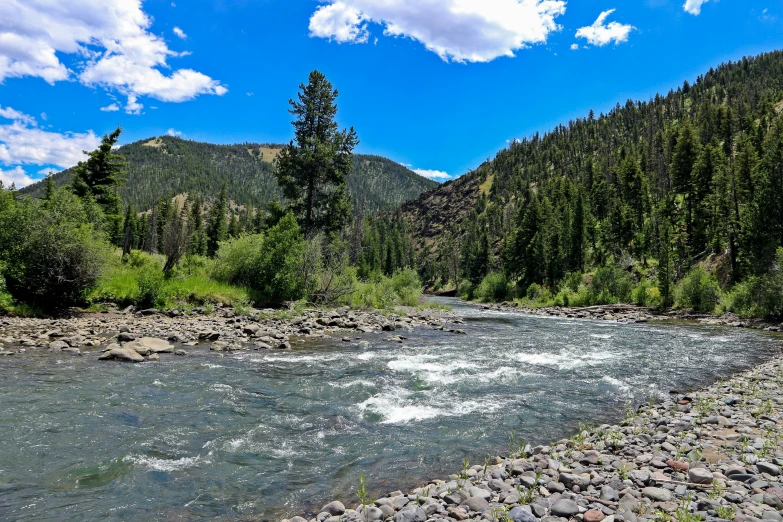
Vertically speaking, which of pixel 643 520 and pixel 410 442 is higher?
pixel 643 520

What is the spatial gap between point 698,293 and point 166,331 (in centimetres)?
4386

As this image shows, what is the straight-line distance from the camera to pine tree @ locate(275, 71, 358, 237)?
3297 centimetres

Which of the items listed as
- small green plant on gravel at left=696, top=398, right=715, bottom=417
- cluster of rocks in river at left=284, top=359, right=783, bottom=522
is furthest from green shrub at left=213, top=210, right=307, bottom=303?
small green plant on gravel at left=696, top=398, right=715, bottom=417

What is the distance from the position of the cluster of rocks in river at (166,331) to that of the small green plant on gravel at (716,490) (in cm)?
1351

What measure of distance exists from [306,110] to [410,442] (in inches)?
1238

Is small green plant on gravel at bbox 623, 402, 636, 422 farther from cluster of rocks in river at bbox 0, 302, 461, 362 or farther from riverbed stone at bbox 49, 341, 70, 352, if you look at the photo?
riverbed stone at bbox 49, 341, 70, 352

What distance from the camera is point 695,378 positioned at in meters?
13.1

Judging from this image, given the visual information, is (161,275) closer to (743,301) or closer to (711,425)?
(711,425)

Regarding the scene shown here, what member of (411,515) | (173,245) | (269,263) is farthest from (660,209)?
(411,515)

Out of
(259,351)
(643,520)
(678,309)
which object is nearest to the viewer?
(643,520)

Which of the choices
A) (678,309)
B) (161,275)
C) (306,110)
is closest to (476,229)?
(678,309)

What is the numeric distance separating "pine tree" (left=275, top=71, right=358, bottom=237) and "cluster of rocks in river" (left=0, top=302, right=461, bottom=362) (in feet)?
39.1

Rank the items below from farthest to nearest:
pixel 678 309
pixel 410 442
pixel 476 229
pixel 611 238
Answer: pixel 476 229
pixel 611 238
pixel 678 309
pixel 410 442

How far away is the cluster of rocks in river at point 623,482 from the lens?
4.66m
